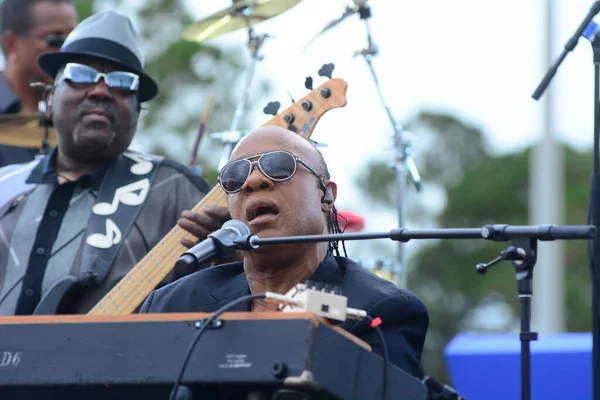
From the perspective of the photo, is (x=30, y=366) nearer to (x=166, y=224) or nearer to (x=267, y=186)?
(x=267, y=186)

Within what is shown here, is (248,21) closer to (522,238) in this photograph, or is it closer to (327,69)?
(327,69)

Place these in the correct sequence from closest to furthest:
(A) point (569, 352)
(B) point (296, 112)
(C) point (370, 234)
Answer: (C) point (370, 234) → (B) point (296, 112) → (A) point (569, 352)

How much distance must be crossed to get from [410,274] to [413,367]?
23.4 metres

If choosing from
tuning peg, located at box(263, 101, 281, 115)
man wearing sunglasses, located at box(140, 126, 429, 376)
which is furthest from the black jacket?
tuning peg, located at box(263, 101, 281, 115)

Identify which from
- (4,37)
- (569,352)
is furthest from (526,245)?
(4,37)

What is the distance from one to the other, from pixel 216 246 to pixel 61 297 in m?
1.73

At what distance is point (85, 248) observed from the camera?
5.30 meters

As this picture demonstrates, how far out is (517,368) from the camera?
6.13 m

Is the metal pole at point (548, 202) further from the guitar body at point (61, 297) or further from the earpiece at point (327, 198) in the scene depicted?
the earpiece at point (327, 198)

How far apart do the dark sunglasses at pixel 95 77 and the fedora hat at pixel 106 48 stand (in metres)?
0.07

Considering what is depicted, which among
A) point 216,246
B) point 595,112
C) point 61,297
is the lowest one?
point 216,246

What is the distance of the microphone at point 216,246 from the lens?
349cm

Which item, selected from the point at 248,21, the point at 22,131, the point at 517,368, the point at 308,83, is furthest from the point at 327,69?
the point at 22,131

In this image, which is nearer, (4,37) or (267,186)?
(267,186)
